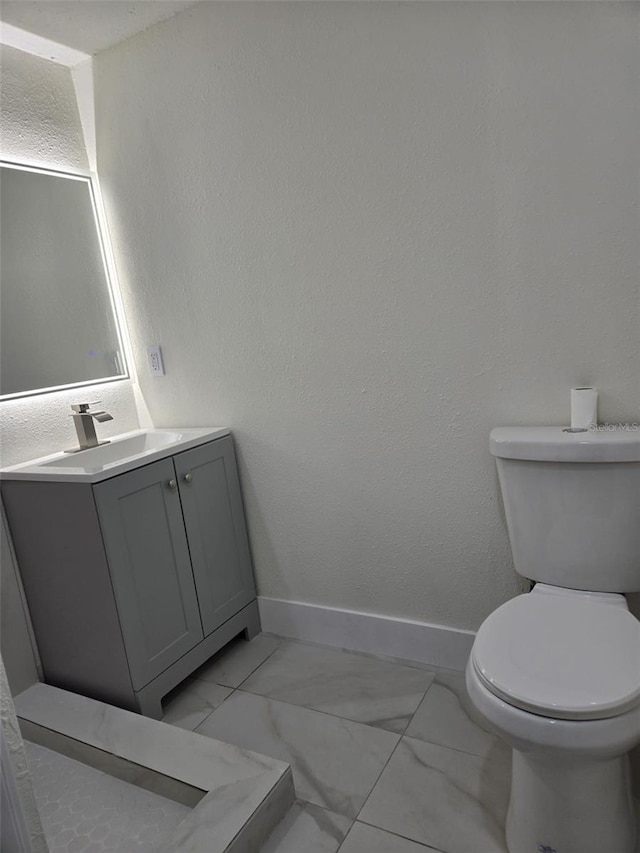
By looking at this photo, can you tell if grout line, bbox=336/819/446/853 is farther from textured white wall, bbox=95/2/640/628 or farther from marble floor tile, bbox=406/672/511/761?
textured white wall, bbox=95/2/640/628

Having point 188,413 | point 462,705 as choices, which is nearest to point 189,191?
point 188,413

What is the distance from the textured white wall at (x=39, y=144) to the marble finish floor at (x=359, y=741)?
37.3 inches

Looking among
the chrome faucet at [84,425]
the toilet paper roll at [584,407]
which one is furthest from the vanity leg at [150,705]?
the toilet paper roll at [584,407]

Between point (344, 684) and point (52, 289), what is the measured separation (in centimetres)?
163

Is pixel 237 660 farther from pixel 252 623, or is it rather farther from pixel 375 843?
pixel 375 843

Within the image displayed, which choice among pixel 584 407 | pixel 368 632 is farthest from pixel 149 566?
pixel 584 407

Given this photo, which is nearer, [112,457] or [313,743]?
[313,743]

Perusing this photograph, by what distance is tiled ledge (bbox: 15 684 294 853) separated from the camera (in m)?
1.24

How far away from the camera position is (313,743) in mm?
1576

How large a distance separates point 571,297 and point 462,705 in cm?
117

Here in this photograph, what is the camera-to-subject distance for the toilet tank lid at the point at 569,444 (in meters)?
1.29

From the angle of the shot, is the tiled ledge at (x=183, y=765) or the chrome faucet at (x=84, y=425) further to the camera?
the chrome faucet at (x=84, y=425)

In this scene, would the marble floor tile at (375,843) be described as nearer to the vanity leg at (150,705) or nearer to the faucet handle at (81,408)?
the vanity leg at (150,705)

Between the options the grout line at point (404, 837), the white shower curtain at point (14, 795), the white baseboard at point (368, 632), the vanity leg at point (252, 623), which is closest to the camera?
the white shower curtain at point (14, 795)
